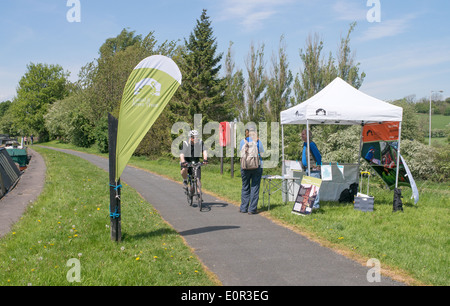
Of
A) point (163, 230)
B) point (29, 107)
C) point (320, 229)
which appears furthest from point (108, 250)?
point (29, 107)

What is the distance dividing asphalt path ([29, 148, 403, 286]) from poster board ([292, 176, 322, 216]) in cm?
89

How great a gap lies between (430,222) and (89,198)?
8792 millimetres

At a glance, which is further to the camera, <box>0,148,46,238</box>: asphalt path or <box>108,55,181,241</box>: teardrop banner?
<box>0,148,46,238</box>: asphalt path

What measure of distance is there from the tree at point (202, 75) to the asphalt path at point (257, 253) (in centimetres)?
1843

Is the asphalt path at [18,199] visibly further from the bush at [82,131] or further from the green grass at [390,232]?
the bush at [82,131]

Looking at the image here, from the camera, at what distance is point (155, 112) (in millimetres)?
5930

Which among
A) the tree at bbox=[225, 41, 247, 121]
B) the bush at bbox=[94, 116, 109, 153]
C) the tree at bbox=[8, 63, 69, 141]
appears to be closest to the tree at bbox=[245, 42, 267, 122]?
the tree at bbox=[225, 41, 247, 121]

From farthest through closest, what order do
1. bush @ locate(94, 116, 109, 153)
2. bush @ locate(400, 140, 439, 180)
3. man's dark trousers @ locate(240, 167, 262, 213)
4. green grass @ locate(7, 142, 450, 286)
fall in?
bush @ locate(94, 116, 109, 153), bush @ locate(400, 140, 439, 180), man's dark trousers @ locate(240, 167, 262, 213), green grass @ locate(7, 142, 450, 286)

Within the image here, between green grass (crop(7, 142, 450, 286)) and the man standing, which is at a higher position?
the man standing

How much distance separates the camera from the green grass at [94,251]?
178 inches

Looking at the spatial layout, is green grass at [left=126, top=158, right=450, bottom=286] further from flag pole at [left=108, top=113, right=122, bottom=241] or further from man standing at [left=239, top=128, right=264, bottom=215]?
flag pole at [left=108, top=113, right=122, bottom=241]

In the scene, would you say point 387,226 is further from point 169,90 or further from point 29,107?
point 29,107

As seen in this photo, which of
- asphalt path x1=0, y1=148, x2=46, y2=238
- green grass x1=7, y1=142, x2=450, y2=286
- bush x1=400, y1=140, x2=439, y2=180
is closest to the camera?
green grass x1=7, y1=142, x2=450, y2=286

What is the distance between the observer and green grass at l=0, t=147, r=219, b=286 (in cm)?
451
